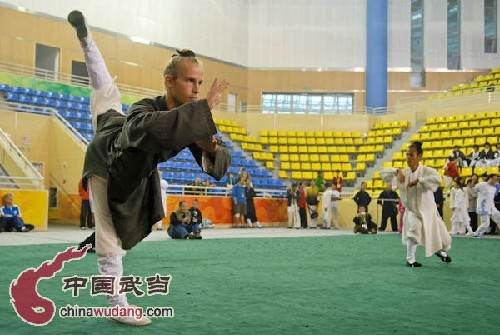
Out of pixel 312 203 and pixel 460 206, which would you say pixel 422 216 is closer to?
pixel 460 206

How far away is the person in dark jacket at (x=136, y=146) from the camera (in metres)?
2.91

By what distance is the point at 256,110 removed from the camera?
31.2 m

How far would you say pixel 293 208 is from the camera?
70.5ft

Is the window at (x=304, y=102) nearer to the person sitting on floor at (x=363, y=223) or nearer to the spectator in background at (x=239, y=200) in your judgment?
the spectator in background at (x=239, y=200)

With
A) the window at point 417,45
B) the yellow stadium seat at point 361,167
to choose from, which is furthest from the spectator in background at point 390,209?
the window at point 417,45

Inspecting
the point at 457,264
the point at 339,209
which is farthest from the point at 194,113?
the point at 339,209

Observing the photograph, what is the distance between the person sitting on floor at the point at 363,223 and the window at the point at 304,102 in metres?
13.3

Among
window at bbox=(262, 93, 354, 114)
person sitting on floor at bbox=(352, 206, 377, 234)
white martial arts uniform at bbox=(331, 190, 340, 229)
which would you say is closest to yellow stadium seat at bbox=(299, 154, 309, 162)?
window at bbox=(262, 93, 354, 114)

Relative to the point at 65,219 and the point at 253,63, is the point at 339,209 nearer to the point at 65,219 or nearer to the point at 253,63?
the point at 65,219

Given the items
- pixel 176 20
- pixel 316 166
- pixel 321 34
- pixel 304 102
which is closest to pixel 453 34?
pixel 321 34

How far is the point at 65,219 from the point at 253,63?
16.0 meters

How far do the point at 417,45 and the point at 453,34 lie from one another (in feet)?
6.52

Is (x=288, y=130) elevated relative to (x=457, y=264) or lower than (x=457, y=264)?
elevated

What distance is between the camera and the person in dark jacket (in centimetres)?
291
